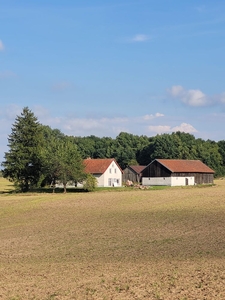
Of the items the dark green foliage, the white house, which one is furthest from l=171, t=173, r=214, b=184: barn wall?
the dark green foliage

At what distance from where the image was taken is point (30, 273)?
16594 mm

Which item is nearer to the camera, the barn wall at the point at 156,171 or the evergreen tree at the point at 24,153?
the evergreen tree at the point at 24,153

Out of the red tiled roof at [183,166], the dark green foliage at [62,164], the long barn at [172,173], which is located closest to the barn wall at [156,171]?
the long barn at [172,173]

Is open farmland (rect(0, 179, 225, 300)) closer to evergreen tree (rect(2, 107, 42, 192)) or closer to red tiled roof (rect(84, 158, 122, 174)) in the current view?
evergreen tree (rect(2, 107, 42, 192))

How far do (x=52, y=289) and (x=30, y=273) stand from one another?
10.0 feet

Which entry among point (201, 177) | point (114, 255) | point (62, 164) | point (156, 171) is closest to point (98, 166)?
point (156, 171)

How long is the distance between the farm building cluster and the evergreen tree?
1264 cm

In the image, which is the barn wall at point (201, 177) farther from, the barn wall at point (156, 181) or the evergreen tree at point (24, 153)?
the evergreen tree at point (24, 153)

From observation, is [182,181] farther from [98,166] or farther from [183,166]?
[98,166]

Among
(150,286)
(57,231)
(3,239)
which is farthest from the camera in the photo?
(57,231)

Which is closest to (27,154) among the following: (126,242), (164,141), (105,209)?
(105,209)

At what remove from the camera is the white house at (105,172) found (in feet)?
272

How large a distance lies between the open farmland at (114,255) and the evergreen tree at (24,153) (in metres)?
33.4

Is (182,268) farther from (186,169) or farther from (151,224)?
(186,169)
